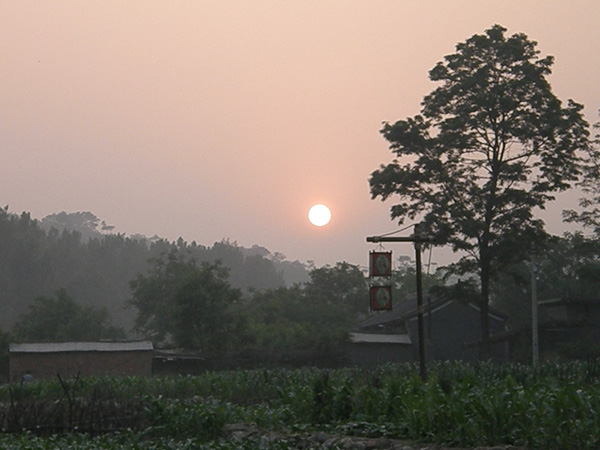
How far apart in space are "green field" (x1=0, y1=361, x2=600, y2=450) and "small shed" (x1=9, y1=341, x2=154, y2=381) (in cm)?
2466

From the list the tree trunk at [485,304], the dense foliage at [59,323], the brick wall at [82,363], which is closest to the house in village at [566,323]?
the tree trunk at [485,304]

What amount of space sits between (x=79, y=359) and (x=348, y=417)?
30006mm

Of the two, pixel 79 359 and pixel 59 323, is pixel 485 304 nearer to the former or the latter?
pixel 79 359

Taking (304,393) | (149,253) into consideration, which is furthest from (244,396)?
(149,253)

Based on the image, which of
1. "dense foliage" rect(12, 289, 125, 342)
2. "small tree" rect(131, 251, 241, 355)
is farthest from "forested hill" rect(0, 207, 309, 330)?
"small tree" rect(131, 251, 241, 355)

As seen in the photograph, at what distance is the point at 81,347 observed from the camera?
46438mm

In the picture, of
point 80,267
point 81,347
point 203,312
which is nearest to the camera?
point 81,347

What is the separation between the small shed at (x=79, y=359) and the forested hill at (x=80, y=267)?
3512 cm

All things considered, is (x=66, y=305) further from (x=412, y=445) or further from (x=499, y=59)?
(x=412, y=445)

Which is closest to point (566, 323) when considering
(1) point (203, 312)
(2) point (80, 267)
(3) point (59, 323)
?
(1) point (203, 312)

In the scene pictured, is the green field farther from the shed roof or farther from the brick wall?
the shed roof

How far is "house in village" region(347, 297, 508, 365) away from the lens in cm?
5072

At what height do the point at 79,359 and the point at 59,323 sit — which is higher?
the point at 59,323

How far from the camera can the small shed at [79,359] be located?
44938 millimetres
